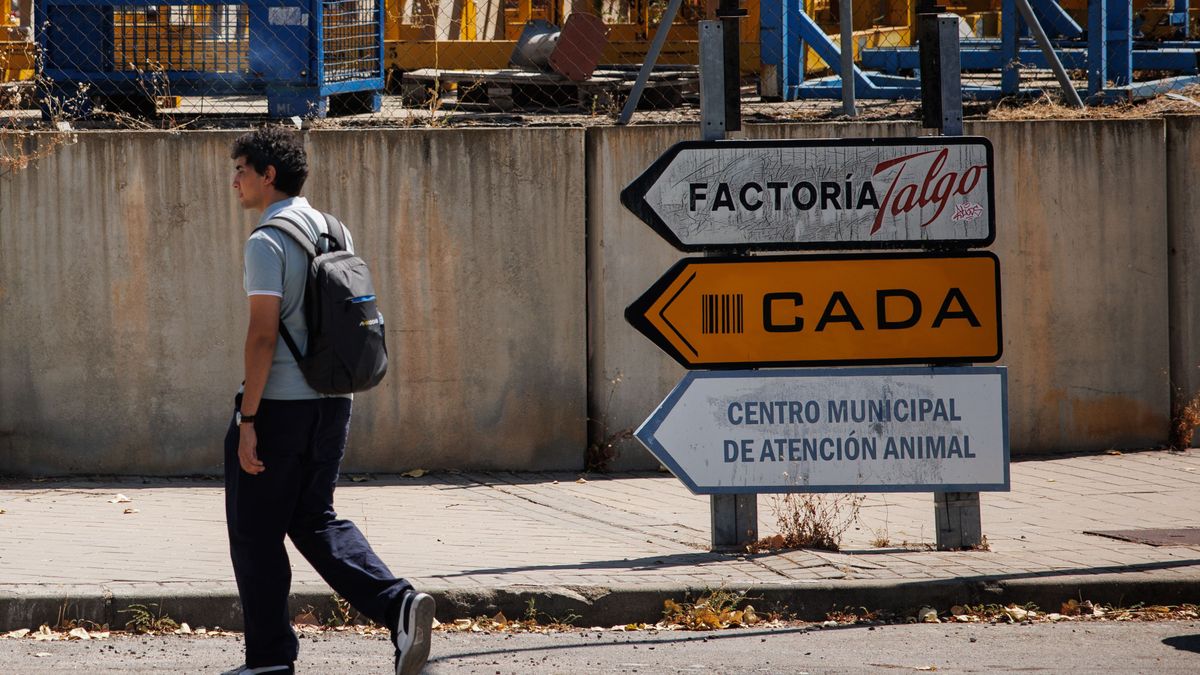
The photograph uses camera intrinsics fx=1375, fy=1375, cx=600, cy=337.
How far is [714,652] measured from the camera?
17.2 feet

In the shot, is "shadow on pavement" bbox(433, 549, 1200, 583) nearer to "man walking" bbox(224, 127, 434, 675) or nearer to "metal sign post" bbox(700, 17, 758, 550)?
"metal sign post" bbox(700, 17, 758, 550)

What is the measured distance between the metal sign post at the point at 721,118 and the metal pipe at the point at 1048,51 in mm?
3127

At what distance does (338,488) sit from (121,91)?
3.20m

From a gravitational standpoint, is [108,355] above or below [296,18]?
below

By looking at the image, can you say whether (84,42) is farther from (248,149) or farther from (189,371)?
(248,149)

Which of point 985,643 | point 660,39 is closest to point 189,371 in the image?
point 660,39

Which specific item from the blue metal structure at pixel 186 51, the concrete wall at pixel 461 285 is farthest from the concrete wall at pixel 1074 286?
the blue metal structure at pixel 186 51

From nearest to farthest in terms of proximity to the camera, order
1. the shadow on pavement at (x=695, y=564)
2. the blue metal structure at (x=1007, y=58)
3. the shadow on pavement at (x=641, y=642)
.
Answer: the shadow on pavement at (x=641, y=642)
the shadow on pavement at (x=695, y=564)
the blue metal structure at (x=1007, y=58)

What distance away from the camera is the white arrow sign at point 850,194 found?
658 centimetres

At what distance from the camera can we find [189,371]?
332 inches

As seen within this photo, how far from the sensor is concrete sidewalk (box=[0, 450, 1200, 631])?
568cm

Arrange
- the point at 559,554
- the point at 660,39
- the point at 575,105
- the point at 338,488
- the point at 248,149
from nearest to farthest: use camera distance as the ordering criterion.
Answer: the point at 248,149, the point at 559,554, the point at 338,488, the point at 660,39, the point at 575,105

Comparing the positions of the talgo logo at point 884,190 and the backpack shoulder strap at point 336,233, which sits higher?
the talgo logo at point 884,190

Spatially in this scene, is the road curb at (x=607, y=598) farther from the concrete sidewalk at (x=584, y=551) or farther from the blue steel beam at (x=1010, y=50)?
the blue steel beam at (x=1010, y=50)
